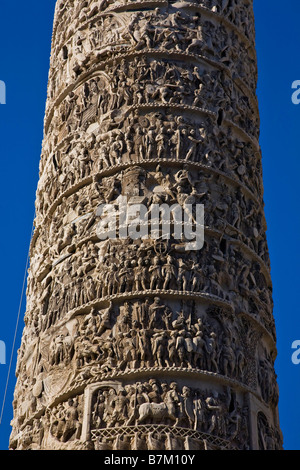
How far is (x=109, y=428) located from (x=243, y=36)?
14.2 feet

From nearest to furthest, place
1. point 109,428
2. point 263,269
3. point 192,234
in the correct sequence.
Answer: point 109,428, point 192,234, point 263,269

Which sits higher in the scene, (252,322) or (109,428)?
(252,322)

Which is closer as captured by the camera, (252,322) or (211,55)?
(252,322)

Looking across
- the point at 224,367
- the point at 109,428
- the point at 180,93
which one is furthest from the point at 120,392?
the point at 180,93

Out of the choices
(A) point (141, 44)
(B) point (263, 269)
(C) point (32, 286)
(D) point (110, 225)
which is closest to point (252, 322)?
(B) point (263, 269)

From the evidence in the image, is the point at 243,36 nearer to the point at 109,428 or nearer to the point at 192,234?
the point at 192,234

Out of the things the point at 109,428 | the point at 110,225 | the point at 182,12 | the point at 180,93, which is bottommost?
the point at 109,428

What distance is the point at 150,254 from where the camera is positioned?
28.6 feet

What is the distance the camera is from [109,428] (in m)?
7.99

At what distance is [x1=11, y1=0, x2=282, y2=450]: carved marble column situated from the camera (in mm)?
8195

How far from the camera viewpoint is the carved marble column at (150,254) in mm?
8195

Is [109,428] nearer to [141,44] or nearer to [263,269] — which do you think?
[263,269]

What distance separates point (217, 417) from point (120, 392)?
717 millimetres

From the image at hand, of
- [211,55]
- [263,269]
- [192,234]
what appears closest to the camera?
[192,234]
